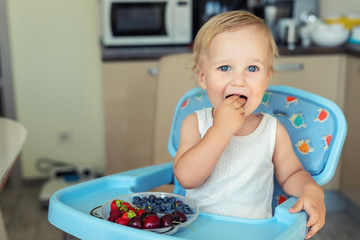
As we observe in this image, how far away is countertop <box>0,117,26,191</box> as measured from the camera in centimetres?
118

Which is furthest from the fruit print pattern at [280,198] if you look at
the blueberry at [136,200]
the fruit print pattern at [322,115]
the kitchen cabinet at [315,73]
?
the kitchen cabinet at [315,73]

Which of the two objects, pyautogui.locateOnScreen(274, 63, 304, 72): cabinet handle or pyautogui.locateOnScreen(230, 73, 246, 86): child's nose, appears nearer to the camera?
pyautogui.locateOnScreen(230, 73, 246, 86): child's nose

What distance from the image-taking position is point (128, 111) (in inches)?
109

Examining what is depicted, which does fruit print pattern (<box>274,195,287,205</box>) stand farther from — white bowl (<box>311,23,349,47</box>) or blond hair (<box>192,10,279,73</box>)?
white bowl (<box>311,23,349,47</box>)

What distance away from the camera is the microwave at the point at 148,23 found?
9.25 feet

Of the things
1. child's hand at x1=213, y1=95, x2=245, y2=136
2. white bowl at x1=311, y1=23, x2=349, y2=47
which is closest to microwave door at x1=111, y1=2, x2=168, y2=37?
white bowl at x1=311, y1=23, x2=349, y2=47

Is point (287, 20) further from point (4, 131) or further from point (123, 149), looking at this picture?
point (4, 131)

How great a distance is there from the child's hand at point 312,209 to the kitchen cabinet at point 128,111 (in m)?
1.70

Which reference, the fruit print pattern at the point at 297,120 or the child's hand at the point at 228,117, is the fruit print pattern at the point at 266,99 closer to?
the fruit print pattern at the point at 297,120

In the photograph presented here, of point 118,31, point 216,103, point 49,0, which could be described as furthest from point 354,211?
point 49,0

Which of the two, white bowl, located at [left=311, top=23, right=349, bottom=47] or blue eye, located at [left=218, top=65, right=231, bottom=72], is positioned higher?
blue eye, located at [left=218, top=65, right=231, bottom=72]

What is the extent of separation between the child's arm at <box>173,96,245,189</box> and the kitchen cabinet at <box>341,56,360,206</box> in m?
1.70

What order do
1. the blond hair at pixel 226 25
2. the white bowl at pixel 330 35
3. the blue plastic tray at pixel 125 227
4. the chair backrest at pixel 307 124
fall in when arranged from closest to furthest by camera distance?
1. the blue plastic tray at pixel 125 227
2. the blond hair at pixel 226 25
3. the chair backrest at pixel 307 124
4. the white bowl at pixel 330 35

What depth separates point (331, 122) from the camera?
1.32m
